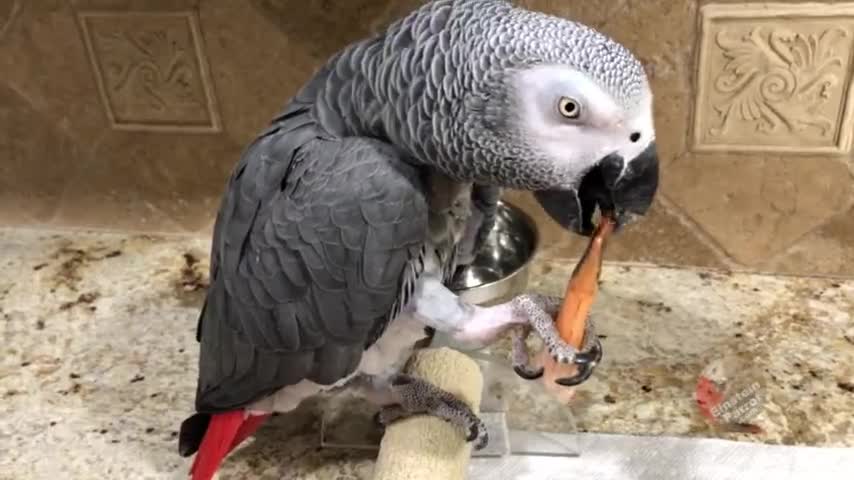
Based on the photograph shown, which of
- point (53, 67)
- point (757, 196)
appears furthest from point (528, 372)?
point (53, 67)

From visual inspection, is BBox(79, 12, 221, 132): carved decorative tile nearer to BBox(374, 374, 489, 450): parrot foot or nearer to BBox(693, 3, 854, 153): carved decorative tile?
BBox(374, 374, 489, 450): parrot foot

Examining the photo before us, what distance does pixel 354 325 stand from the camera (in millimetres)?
663

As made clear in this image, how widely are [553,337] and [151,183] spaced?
2.29ft

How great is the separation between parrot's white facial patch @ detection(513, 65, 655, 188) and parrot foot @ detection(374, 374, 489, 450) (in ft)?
0.85

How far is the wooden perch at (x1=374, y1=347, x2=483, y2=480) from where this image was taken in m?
0.69

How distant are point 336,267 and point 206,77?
497 millimetres

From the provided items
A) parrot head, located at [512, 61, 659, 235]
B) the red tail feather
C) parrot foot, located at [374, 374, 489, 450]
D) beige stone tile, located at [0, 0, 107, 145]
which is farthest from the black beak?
beige stone tile, located at [0, 0, 107, 145]

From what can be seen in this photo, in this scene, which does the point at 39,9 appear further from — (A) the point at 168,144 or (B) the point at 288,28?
(B) the point at 288,28

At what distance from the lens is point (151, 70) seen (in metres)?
1.05

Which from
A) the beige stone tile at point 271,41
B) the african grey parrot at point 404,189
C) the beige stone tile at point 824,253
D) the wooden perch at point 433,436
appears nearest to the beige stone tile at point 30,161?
the beige stone tile at point 271,41

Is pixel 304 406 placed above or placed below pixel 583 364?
below

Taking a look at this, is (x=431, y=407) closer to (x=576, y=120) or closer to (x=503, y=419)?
(x=503, y=419)

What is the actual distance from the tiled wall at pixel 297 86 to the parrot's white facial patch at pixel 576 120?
38 centimetres

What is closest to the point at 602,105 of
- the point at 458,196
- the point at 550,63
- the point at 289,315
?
the point at 550,63
